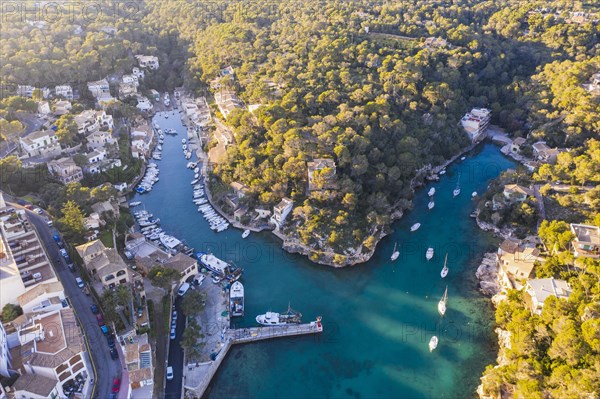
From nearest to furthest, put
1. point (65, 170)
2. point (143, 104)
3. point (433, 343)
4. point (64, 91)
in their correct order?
1. point (433, 343)
2. point (65, 170)
3. point (64, 91)
4. point (143, 104)

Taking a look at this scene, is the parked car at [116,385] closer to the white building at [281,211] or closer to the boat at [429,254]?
the white building at [281,211]

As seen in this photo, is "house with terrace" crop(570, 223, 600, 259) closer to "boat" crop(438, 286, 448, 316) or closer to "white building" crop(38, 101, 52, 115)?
"boat" crop(438, 286, 448, 316)

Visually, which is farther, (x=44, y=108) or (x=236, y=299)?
(x=44, y=108)

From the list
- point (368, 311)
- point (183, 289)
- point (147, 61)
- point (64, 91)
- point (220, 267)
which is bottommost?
point (368, 311)

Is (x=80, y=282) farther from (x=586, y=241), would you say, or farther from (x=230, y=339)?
(x=586, y=241)

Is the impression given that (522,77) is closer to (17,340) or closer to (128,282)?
(128,282)

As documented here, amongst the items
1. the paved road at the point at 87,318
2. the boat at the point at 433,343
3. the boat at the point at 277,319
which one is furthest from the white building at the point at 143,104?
the boat at the point at 433,343

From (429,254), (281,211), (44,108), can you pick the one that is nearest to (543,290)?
(429,254)

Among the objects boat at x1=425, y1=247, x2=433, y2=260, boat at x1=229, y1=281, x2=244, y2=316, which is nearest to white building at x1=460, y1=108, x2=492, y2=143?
boat at x1=425, y1=247, x2=433, y2=260
